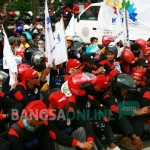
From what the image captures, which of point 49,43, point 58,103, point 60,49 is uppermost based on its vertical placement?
point 49,43

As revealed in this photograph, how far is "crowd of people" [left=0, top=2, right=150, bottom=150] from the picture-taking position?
12.8 feet

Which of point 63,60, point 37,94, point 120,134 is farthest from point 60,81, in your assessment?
A: point 120,134

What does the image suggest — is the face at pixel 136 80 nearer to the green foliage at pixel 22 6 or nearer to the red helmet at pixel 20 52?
the red helmet at pixel 20 52

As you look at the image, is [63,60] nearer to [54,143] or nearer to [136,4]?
[54,143]

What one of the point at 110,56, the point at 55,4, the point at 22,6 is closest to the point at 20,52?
the point at 110,56

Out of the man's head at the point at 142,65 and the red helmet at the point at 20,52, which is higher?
the man's head at the point at 142,65

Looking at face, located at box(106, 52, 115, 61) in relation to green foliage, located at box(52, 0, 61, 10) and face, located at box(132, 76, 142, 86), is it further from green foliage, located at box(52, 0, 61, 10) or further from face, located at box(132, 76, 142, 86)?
green foliage, located at box(52, 0, 61, 10)

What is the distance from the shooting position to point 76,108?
4438mm

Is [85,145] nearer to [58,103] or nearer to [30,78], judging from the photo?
[58,103]

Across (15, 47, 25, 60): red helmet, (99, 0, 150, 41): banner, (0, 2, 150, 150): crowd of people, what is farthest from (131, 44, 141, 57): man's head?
(15, 47, 25, 60): red helmet

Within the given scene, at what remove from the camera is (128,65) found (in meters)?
6.75

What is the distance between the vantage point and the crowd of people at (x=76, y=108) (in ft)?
12.8

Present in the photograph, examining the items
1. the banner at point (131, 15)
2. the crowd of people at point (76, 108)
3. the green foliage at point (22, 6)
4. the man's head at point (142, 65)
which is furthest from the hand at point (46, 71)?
the green foliage at point (22, 6)

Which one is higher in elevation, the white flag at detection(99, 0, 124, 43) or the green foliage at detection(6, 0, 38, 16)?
the white flag at detection(99, 0, 124, 43)
